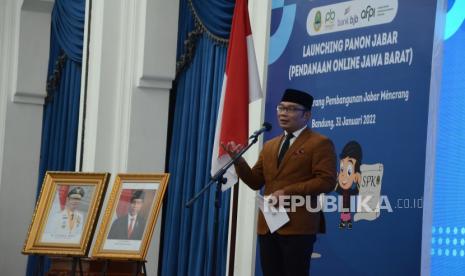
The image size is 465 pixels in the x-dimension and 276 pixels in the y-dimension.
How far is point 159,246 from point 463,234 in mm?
4170

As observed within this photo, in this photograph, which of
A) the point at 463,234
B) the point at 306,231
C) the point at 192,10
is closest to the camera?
the point at 463,234

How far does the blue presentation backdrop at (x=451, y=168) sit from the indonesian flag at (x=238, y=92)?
4.54 feet

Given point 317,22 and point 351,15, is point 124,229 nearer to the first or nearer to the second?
point 317,22

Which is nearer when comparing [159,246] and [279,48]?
[279,48]

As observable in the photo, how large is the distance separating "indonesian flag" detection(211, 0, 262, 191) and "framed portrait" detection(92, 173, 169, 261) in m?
0.84

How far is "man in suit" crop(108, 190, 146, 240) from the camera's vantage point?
642 centimetres

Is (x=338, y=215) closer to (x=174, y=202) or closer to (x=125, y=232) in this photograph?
(x=125, y=232)

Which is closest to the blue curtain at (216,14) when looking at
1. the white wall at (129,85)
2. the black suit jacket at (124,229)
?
the white wall at (129,85)

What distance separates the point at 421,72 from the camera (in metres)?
5.31

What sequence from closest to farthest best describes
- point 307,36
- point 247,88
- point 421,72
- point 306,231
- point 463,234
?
point 463,234 → point 306,231 → point 421,72 → point 247,88 → point 307,36

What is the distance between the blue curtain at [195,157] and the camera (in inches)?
297

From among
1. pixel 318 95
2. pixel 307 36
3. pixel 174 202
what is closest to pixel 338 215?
pixel 318 95

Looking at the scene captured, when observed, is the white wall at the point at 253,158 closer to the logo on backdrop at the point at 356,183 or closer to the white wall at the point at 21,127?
the logo on backdrop at the point at 356,183

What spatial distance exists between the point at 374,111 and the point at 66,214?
2287mm
